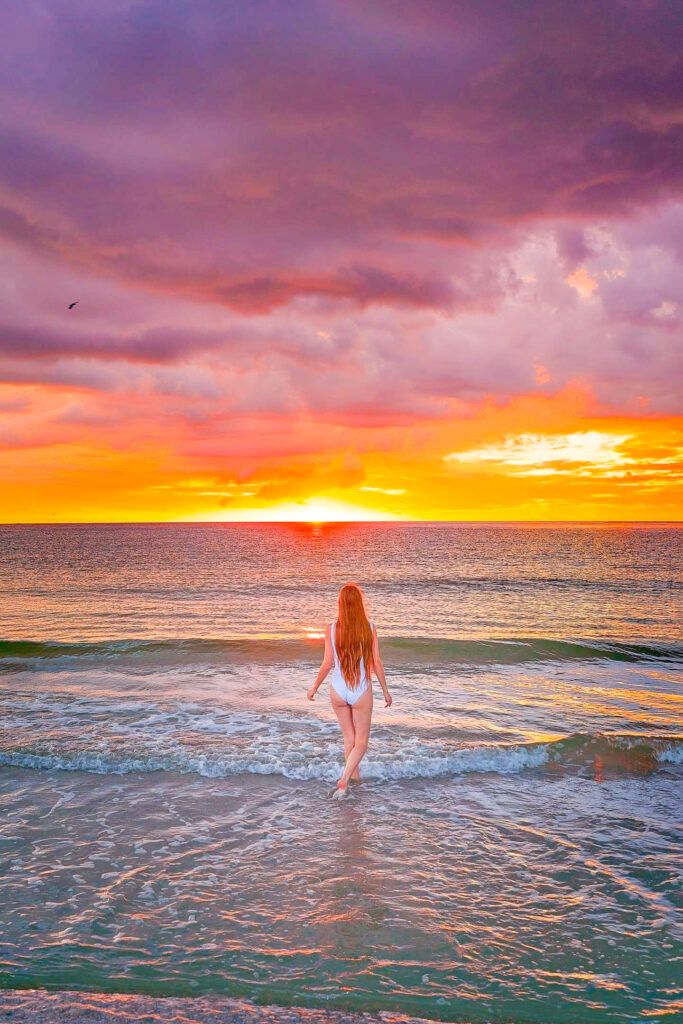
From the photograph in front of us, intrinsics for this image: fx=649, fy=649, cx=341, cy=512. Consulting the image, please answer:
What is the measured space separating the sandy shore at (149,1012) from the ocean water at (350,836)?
9.6 inches

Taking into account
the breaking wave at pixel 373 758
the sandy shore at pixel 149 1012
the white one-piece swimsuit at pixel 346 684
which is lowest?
the breaking wave at pixel 373 758

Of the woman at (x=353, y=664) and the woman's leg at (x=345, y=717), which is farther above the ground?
the woman at (x=353, y=664)

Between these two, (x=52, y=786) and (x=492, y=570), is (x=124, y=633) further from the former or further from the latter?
(x=492, y=570)

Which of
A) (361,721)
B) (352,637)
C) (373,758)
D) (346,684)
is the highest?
(352,637)

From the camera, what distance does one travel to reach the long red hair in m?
7.90

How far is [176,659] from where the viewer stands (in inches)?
736

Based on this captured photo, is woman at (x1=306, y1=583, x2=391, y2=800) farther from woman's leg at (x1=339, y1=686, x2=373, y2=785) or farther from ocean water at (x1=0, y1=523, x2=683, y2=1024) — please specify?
ocean water at (x1=0, y1=523, x2=683, y2=1024)

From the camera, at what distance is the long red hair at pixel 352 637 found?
A: 7898 mm

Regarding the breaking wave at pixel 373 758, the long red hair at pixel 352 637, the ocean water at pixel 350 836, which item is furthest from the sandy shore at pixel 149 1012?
the breaking wave at pixel 373 758

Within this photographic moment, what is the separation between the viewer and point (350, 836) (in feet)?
23.2

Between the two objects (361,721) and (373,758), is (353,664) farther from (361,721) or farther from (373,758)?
(373,758)

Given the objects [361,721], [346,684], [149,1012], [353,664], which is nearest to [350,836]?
[361,721]

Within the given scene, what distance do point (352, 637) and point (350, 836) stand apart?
85.9 inches

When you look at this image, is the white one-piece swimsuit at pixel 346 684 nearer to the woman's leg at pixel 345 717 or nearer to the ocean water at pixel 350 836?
the woman's leg at pixel 345 717
